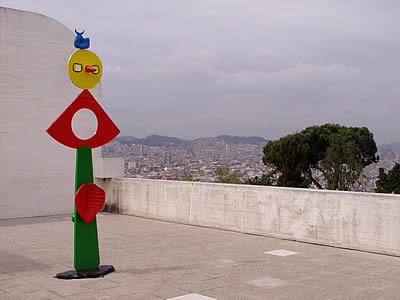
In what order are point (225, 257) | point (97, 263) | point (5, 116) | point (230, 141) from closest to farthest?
point (97, 263) → point (225, 257) → point (5, 116) → point (230, 141)

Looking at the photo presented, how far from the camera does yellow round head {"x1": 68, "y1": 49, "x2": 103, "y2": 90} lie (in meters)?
6.95

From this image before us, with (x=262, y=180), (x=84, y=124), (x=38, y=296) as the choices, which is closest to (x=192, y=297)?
(x=38, y=296)

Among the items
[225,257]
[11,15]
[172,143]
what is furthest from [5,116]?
[172,143]

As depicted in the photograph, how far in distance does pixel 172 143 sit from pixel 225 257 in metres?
27.9

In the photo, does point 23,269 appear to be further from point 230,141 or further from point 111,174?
point 230,141

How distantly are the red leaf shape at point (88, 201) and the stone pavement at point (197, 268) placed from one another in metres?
0.91

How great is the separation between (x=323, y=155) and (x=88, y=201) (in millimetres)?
32383

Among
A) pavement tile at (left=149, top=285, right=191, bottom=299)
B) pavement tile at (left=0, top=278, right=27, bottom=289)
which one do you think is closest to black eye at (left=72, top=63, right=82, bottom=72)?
pavement tile at (left=0, top=278, right=27, bottom=289)

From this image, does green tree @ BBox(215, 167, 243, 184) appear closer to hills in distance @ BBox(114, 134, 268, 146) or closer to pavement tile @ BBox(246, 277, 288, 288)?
hills in distance @ BBox(114, 134, 268, 146)

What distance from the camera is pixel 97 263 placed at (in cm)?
688

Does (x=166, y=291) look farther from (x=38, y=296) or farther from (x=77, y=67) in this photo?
(x=77, y=67)

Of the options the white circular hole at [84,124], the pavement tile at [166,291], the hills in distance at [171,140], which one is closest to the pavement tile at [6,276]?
the pavement tile at [166,291]

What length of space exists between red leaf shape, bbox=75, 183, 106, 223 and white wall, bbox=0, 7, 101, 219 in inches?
333

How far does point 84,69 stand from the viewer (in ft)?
23.0
